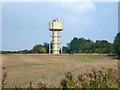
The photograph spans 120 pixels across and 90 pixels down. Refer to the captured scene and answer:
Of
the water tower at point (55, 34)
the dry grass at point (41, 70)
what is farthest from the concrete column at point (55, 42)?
the dry grass at point (41, 70)

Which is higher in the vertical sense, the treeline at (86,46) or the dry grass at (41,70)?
the treeline at (86,46)

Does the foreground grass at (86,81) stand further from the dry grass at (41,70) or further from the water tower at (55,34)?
the water tower at (55,34)

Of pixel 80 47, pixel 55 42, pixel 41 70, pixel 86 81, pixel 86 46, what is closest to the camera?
pixel 86 81

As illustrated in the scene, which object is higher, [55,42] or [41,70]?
[55,42]

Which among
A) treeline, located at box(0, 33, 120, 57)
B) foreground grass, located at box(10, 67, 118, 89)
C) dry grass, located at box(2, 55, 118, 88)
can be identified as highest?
treeline, located at box(0, 33, 120, 57)

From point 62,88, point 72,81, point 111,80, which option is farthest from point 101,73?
point 62,88

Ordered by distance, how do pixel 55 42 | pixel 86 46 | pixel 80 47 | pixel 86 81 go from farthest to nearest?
1. pixel 80 47
2. pixel 86 46
3. pixel 55 42
4. pixel 86 81

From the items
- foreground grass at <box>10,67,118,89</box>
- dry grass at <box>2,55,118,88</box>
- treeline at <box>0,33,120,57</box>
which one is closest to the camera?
foreground grass at <box>10,67,118,89</box>

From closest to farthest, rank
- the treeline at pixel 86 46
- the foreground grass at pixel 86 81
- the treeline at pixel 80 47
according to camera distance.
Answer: the foreground grass at pixel 86 81 → the treeline at pixel 86 46 → the treeline at pixel 80 47

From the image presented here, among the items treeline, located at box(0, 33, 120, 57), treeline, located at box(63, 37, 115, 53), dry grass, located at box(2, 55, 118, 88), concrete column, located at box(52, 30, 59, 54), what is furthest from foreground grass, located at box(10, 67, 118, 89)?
concrete column, located at box(52, 30, 59, 54)

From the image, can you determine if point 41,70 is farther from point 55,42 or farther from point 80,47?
point 80,47

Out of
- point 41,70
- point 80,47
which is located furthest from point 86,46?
point 41,70

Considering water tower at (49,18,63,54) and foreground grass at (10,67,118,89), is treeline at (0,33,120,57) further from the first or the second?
foreground grass at (10,67,118,89)

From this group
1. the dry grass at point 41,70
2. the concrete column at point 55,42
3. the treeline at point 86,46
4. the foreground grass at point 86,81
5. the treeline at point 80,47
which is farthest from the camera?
the concrete column at point 55,42
